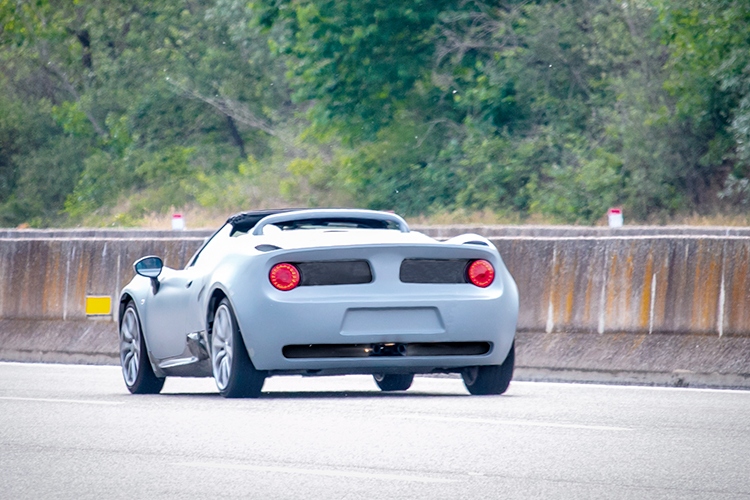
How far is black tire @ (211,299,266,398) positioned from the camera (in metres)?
10.3

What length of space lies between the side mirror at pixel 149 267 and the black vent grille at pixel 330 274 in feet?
5.81

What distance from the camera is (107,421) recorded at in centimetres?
957

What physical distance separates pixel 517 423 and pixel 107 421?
2.45 meters

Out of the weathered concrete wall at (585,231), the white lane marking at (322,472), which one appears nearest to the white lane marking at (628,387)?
the white lane marking at (322,472)

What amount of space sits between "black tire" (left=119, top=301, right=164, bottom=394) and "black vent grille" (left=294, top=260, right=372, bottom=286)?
210 cm

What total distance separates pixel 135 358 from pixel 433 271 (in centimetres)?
281

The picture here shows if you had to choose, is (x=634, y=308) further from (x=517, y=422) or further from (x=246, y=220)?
(x=517, y=422)

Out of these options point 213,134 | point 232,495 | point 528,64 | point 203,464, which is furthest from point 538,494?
point 213,134

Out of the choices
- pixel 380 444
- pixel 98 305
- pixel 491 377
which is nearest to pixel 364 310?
pixel 491 377

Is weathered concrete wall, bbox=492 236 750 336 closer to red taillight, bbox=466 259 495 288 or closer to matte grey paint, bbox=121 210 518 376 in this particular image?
matte grey paint, bbox=121 210 518 376

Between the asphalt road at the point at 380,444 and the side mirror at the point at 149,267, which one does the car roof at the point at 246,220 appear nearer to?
the side mirror at the point at 149,267

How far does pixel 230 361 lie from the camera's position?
10430mm

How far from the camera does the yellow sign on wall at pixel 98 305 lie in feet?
55.5

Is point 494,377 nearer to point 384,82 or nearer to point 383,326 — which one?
point 383,326
